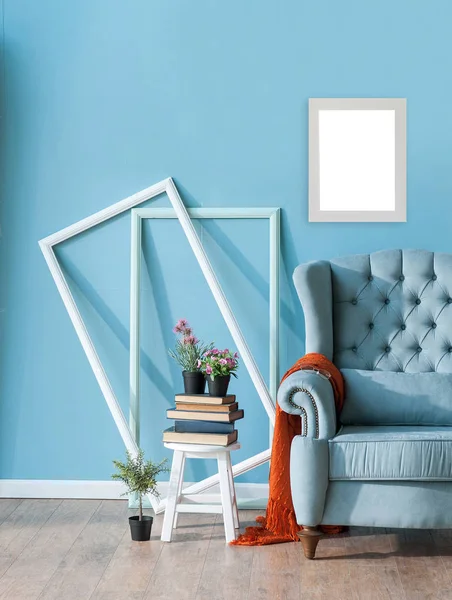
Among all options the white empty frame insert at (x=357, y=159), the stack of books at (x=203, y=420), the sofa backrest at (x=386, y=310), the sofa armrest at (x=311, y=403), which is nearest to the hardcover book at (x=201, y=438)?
the stack of books at (x=203, y=420)

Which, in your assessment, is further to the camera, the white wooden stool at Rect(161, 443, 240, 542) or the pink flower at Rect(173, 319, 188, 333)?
the pink flower at Rect(173, 319, 188, 333)

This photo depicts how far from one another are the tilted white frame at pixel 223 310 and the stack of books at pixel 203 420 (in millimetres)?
387

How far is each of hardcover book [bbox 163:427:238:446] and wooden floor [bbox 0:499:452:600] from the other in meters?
0.37

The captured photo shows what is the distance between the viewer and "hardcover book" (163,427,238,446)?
119 inches

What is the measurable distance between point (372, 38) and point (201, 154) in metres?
0.92

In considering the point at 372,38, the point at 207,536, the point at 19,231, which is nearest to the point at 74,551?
the point at 207,536

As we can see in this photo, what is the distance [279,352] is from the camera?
3602 millimetres

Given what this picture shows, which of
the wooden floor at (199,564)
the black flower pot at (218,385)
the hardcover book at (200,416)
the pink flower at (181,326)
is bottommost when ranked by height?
the wooden floor at (199,564)

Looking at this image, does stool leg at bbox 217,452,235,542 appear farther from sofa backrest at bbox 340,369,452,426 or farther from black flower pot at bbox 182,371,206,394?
sofa backrest at bbox 340,369,452,426

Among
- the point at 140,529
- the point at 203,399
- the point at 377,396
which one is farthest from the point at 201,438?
the point at 377,396

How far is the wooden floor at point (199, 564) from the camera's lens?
2477mm

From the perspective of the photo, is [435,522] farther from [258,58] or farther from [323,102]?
[258,58]

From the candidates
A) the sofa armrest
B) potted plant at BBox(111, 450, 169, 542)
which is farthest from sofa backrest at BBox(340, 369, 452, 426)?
potted plant at BBox(111, 450, 169, 542)

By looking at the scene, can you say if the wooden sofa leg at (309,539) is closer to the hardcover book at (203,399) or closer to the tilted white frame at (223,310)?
the hardcover book at (203,399)
